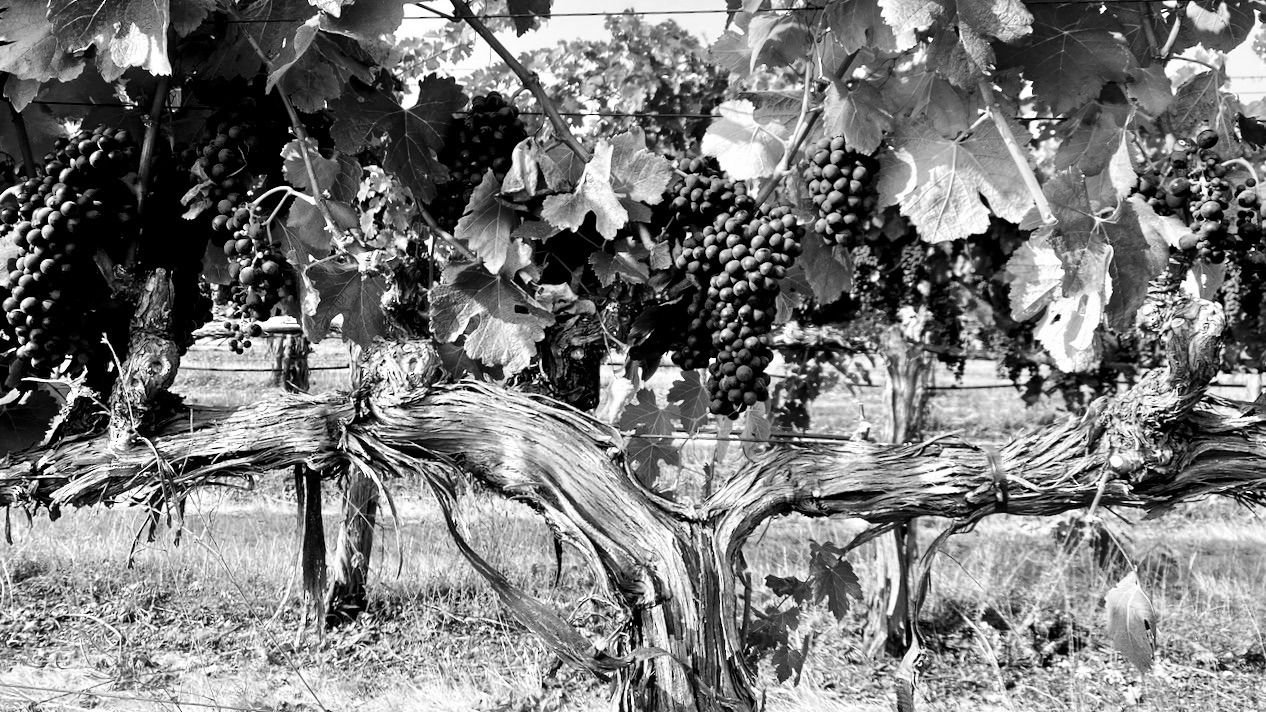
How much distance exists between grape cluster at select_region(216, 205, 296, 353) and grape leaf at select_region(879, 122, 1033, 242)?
113 cm

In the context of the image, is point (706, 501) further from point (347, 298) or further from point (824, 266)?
point (347, 298)

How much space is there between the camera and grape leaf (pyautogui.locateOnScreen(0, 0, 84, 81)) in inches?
64.1

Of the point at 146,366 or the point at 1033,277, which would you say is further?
the point at 146,366

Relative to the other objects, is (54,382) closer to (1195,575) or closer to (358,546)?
(358,546)

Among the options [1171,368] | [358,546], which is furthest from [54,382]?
[358,546]

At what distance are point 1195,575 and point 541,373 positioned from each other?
4.75 meters

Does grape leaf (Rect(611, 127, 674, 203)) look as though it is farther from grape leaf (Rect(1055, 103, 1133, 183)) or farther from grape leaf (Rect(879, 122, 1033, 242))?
grape leaf (Rect(1055, 103, 1133, 183))

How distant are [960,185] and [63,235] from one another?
171cm

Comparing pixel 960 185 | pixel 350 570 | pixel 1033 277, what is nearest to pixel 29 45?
pixel 960 185

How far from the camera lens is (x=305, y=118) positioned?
1.90m

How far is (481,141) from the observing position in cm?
177

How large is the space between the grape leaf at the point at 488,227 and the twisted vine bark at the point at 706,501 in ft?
0.82

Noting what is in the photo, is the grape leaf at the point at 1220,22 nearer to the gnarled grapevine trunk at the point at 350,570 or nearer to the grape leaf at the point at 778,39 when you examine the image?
the grape leaf at the point at 778,39

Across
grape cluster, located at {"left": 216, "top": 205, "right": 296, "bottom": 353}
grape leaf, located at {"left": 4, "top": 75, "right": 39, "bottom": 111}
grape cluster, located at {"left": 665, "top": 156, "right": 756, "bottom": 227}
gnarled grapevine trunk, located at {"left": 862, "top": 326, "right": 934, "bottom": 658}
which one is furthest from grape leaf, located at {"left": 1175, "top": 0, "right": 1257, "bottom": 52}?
gnarled grapevine trunk, located at {"left": 862, "top": 326, "right": 934, "bottom": 658}
